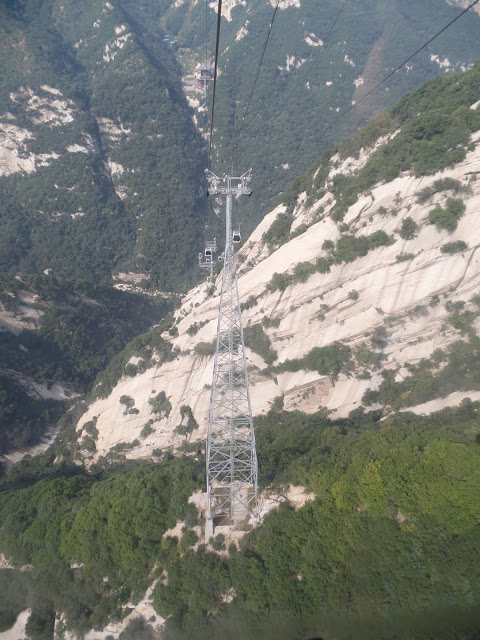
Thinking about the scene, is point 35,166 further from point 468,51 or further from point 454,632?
point 468,51

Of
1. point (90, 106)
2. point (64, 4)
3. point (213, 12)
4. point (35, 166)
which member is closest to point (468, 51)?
point (213, 12)

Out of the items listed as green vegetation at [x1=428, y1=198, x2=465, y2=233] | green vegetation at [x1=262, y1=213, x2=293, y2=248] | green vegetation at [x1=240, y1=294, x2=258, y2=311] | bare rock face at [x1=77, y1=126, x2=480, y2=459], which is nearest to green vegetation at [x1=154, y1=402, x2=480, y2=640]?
bare rock face at [x1=77, y1=126, x2=480, y2=459]

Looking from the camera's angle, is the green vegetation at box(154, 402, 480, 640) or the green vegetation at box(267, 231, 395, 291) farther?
the green vegetation at box(267, 231, 395, 291)

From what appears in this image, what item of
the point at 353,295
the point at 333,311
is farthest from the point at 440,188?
the point at 333,311

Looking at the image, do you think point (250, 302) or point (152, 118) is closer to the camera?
point (250, 302)

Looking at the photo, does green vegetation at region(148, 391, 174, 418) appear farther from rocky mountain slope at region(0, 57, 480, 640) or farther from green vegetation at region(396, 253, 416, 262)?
green vegetation at region(396, 253, 416, 262)

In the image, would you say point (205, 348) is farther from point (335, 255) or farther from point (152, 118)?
point (152, 118)

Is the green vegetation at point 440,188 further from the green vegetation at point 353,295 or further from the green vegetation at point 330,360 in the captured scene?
the green vegetation at point 330,360

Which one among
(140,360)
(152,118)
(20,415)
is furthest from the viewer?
(152,118)
